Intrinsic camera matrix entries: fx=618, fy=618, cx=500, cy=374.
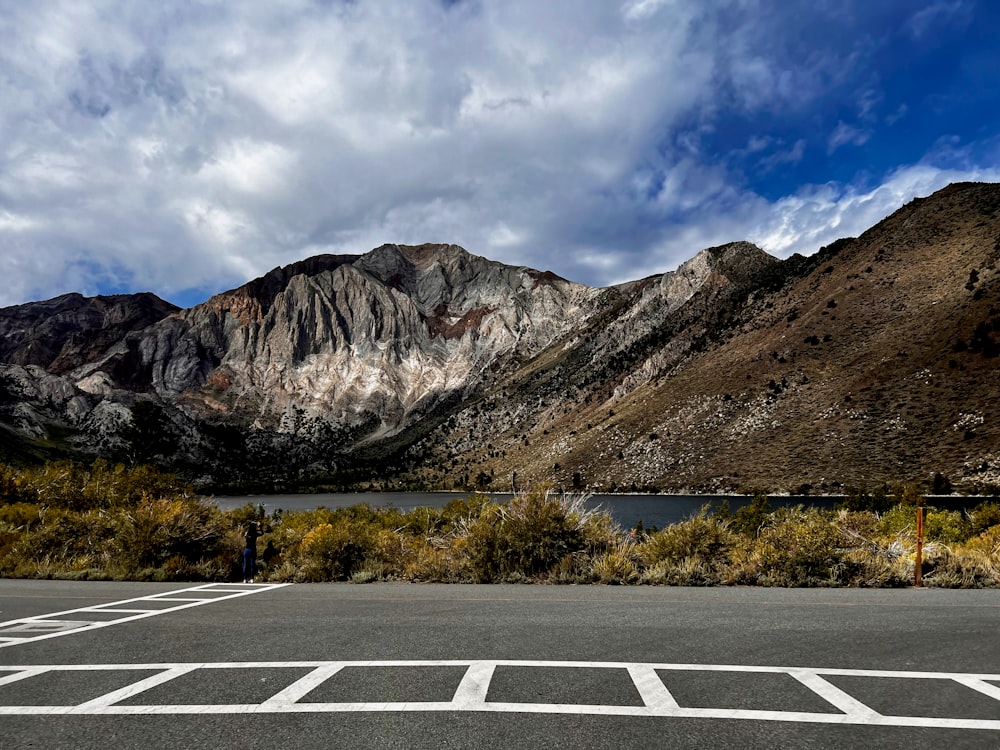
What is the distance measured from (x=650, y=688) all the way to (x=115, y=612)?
9.02 meters

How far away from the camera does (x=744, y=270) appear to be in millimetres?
148250

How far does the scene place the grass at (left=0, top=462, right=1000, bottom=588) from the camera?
514 inches

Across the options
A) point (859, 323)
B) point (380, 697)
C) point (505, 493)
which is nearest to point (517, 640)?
point (380, 697)

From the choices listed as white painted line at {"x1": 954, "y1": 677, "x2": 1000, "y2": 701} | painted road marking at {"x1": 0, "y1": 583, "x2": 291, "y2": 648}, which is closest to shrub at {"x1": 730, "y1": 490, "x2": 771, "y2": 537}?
painted road marking at {"x1": 0, "y1": 583, "x2": 291, "y2": 648}

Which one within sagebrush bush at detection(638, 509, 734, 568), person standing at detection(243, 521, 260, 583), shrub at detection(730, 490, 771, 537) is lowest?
shrub at detection(730, 490, 771, 537)

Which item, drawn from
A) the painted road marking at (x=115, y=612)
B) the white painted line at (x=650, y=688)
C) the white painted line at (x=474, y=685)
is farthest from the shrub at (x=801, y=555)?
the painted road marking at (x=115, y=612)

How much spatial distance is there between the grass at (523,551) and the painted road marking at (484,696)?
7.24 meters

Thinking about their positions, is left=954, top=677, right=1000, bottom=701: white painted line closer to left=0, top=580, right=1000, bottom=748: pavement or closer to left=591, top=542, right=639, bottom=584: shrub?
left=0, top=580, right=1000, bottom=748: pavement

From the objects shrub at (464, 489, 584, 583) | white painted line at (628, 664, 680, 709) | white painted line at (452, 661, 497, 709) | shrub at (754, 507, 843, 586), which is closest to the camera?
white painted line at (628, 664, 680, 709)

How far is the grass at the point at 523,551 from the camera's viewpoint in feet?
42.8

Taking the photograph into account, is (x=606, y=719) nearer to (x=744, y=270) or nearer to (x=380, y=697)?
(x=380, y=697)

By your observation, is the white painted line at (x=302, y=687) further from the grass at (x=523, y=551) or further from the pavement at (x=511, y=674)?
the grass at (x=523, y=551)

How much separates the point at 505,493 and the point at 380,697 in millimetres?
114276

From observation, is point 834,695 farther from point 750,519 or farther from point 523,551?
point 750,519
